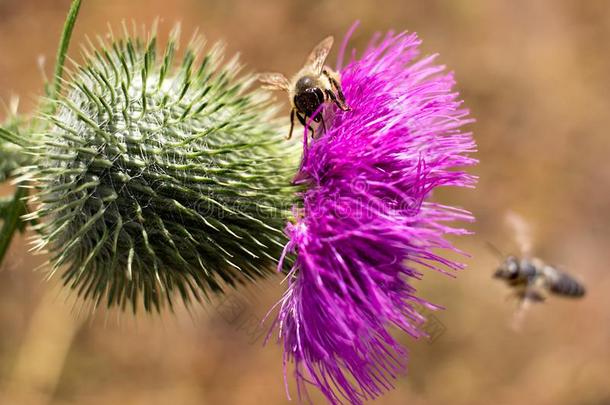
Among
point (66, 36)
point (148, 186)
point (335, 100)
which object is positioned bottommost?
point (148, 186)

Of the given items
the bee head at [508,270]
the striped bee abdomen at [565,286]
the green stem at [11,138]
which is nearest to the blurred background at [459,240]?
the bee head at [508,270]

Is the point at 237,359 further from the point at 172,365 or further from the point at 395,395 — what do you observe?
the point at 395,395

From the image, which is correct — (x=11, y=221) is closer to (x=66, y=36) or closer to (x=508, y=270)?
(x=66, y=36)

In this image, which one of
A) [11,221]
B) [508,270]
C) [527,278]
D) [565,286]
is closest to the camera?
[11,221]

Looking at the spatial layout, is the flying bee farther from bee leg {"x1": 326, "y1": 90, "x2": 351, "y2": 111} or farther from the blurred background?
the blurred background

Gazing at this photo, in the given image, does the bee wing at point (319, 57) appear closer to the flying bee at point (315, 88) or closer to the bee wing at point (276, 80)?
the flying bee at point (315, 88)

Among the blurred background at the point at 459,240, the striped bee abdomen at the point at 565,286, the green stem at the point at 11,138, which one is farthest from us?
the blurred background at the point at 459,240

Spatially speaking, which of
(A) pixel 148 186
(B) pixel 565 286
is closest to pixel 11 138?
(A) pixel 148 186
